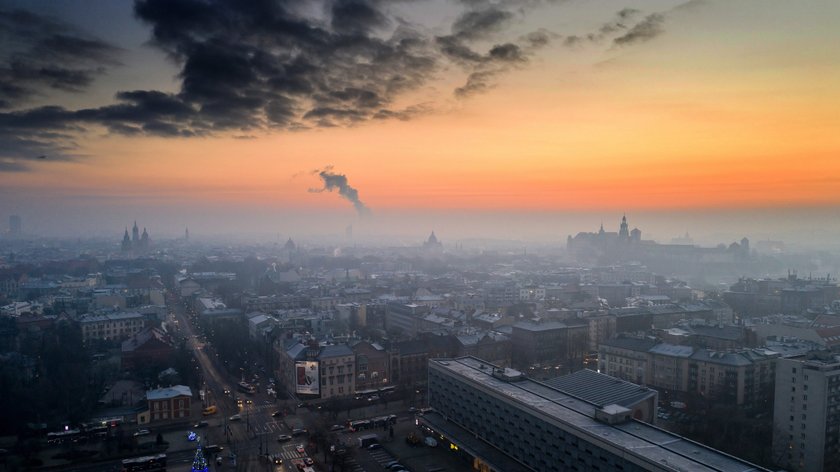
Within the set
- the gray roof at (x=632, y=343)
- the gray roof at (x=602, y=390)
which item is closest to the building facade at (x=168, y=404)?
the gray roof at (x=602, y=390)

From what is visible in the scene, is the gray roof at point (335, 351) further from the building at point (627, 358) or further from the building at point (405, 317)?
the building at point (627, 358)

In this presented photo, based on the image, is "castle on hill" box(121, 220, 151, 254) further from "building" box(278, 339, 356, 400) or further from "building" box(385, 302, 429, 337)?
"building" box(278, 339, 356, 400)

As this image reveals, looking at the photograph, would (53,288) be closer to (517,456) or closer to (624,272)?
(517,456)

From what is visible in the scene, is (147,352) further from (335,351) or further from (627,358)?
(627,358)

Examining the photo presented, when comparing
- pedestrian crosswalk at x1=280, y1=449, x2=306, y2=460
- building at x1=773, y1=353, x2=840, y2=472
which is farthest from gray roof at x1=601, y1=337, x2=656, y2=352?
pedestrian crosswalk at x1=280, y1=449, x2=306, y2=460

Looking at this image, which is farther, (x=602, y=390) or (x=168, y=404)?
(x=168, y=404)

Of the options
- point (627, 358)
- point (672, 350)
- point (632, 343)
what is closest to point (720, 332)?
point (672, 350)

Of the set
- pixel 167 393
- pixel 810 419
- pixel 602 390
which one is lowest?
pixel 167 393

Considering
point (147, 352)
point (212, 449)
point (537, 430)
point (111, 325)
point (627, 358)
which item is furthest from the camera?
point (111, 325)
